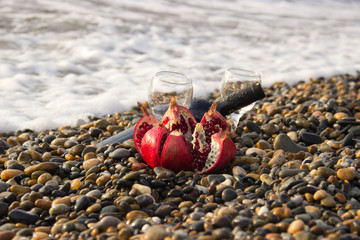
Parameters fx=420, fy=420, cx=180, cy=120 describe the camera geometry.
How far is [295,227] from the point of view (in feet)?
6.63

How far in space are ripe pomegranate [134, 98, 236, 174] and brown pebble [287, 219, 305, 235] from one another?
0.77 metres

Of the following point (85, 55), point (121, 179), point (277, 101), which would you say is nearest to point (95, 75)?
point (85, 55)

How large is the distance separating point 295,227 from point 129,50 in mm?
6447

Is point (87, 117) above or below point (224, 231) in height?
below

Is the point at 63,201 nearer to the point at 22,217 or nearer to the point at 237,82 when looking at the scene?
the point at 22,217

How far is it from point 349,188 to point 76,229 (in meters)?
1.61

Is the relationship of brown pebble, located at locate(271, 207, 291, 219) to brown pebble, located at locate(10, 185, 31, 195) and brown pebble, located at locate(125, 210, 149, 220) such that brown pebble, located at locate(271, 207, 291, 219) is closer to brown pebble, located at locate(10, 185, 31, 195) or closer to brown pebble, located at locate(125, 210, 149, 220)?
brown pebble, located at locate(125, 210, 149, 220)

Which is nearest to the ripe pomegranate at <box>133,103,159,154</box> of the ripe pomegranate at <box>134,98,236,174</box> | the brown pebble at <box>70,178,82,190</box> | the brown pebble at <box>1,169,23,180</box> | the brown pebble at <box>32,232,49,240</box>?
the ripe pomegranate at <box>134,98,236,174</box>

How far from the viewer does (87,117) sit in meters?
4.71

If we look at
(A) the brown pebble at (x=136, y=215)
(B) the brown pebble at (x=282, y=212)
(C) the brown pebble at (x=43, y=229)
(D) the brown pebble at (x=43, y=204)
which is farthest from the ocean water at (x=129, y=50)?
(B) the brown pebble at (x=282, y=212)

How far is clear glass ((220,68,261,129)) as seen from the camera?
12.0 ft

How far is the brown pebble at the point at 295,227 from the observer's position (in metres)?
2.01

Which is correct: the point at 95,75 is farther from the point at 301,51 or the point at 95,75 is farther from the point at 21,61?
the point at 301,51

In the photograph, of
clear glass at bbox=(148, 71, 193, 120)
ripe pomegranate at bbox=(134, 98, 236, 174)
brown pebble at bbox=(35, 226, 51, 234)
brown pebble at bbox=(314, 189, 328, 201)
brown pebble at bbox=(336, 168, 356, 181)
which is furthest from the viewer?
clear glass at bbox=(148, 71, 193, 120)
